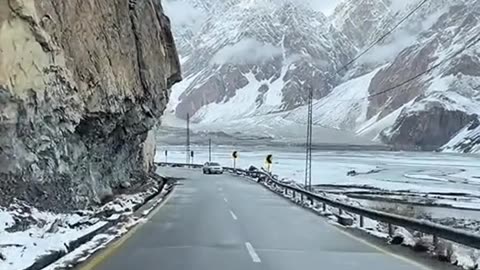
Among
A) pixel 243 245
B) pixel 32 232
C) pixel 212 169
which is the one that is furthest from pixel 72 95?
pixel 212 169

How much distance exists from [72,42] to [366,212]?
12.1 metres

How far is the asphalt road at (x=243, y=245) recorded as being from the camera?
12.9 m

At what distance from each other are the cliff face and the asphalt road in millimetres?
3403

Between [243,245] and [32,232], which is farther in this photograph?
[243,245]

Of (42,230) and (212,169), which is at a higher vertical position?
(212,169)

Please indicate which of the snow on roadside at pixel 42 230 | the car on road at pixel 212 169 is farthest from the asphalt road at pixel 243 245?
the car on road at pixel 212 169

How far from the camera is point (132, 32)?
→ 35219 mm

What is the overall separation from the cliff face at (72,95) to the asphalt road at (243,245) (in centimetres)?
340

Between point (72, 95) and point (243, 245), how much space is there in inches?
405

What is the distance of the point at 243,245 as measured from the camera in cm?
1600

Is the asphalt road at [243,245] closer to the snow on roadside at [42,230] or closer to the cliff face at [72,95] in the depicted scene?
the snow on roadside at [42,230]

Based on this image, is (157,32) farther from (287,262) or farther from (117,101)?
(287,262)

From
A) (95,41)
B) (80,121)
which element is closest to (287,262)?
(80,121)

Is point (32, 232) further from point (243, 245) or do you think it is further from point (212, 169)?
point (212, 169)
